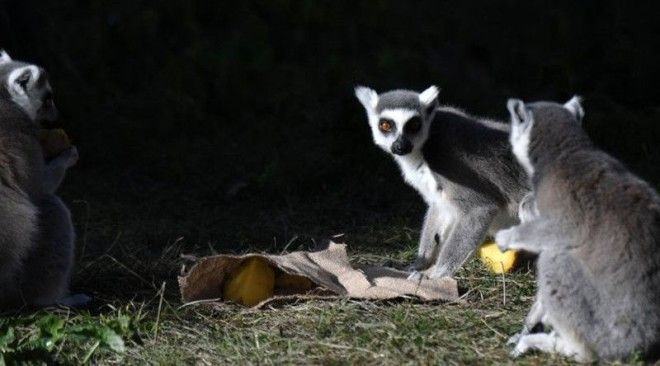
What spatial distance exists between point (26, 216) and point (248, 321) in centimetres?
119

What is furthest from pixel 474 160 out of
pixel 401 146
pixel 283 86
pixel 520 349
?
pixel 283 86

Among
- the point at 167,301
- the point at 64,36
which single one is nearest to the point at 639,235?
the point at 167,301

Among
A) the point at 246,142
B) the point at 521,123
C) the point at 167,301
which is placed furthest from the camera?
the point at 246,142

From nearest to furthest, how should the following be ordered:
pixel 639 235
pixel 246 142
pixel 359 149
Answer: pixel 639 235 → pixel 359 149 → pixel 246 142

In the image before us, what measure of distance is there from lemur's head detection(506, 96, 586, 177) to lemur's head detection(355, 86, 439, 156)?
4.38 ft

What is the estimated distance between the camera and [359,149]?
8.45 meters

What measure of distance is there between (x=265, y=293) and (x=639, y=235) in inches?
80.6

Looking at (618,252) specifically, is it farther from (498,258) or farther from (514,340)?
(498,258)

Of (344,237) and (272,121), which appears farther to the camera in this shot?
(272,121)

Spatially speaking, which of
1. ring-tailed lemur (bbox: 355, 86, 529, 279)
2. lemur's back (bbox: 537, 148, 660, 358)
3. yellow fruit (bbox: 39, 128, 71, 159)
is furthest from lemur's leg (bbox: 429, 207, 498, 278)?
yellow fruit (bbox: 39, 128, 71, 159)

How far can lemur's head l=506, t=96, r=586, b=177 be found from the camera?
478cm

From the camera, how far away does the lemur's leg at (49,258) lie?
5.47 metres

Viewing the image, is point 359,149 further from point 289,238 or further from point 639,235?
point 639,235

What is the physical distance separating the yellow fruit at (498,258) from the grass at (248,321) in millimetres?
68
